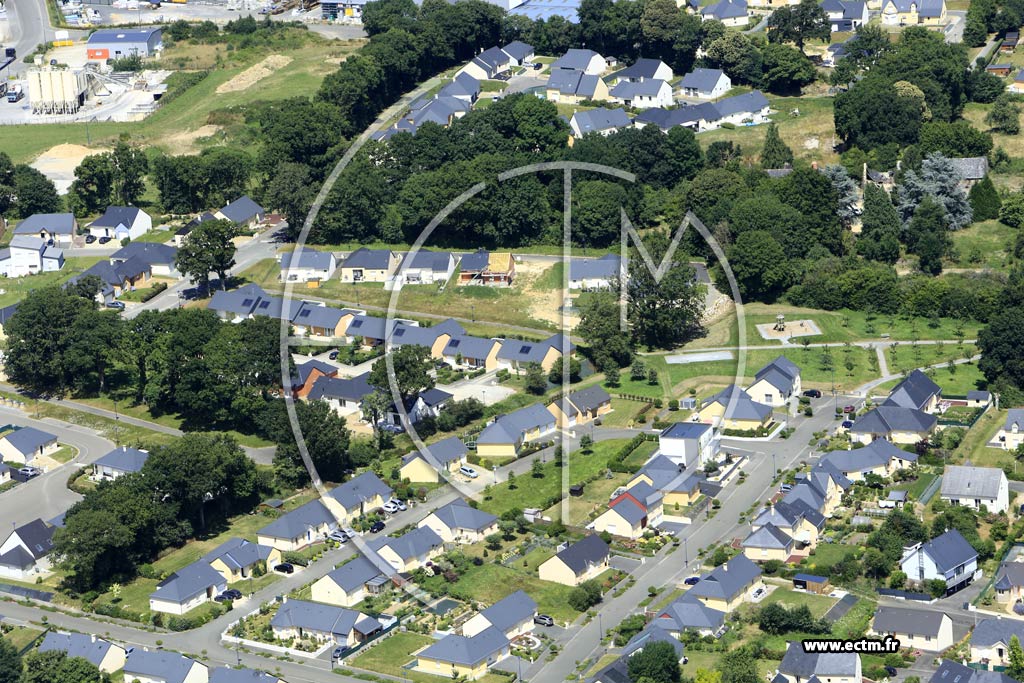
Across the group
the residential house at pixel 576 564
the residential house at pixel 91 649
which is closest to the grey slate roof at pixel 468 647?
the residential house at pixel 576 564

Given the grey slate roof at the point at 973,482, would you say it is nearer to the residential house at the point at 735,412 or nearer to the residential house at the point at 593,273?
the residential house at the point at 735,412

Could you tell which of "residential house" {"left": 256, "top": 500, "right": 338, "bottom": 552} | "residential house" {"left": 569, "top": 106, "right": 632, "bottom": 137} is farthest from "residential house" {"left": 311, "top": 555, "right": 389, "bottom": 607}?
"residential house" {"left": 569, "top": 106, "right": 632, "bottom": 137}

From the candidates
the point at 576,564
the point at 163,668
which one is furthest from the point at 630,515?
the point at 163,668

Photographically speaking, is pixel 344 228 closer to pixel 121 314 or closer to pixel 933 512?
pixel 121 314

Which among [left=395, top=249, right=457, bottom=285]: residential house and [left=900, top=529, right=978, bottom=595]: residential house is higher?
[left=395, top=249, right=457, bottom=285]: residential house

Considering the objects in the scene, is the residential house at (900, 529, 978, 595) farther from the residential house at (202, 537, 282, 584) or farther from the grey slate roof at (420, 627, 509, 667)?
the residential house at (202, 537, 282, 584)

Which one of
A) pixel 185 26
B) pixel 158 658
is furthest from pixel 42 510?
pixel 185 26
